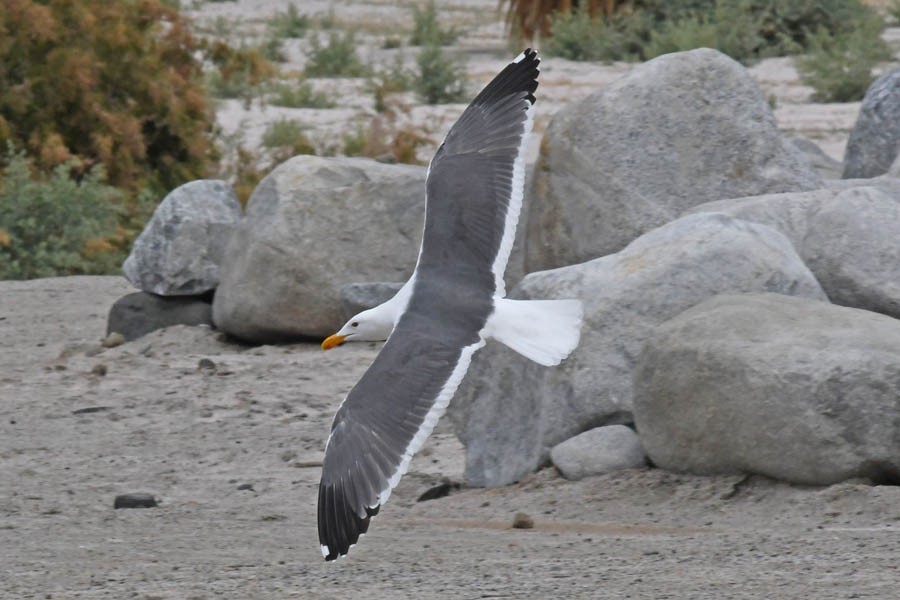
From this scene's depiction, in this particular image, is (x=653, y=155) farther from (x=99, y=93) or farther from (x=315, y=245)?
(x=99, y=93)

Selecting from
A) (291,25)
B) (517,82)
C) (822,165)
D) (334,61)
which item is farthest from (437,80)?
(517,82)

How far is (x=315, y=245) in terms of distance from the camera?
895cm

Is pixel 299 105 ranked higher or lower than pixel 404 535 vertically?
lower

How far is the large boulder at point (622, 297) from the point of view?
20.1 ft

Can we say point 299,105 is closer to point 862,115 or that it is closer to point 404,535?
point 862,115

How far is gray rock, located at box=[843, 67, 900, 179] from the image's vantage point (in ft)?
30.0

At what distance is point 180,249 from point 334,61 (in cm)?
1203

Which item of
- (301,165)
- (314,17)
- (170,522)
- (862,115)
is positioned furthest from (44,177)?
(314,17)

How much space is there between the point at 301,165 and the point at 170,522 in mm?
3546

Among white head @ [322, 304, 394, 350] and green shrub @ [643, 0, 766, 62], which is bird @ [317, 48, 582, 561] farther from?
green shrub @ [643, 0, 766, 62]

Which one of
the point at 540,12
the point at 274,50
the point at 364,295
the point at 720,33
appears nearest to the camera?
the point at 364,295

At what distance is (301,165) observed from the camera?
9219 millimetres

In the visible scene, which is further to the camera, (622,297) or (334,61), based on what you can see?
(334,61)

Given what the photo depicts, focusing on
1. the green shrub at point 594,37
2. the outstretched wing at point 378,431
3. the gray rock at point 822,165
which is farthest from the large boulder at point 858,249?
the green shrub at point 594,37
